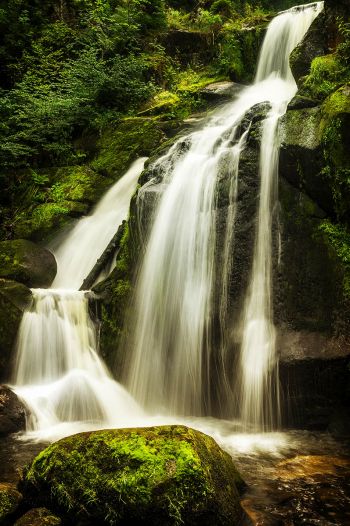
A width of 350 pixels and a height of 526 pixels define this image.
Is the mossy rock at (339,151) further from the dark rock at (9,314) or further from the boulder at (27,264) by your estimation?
the boulder at (27,264)

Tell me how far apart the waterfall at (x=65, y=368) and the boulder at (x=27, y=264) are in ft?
1.51

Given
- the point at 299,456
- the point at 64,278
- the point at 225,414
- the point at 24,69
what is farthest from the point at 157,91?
the point at 299,456

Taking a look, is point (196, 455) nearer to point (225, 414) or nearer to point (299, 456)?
point (299, 456)

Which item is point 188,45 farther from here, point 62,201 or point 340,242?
point 340,242

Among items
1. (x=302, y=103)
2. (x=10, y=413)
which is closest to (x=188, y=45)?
(x=302, y=103)

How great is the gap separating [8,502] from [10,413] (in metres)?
2.47

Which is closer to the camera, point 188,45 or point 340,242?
point 340,242

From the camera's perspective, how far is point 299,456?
14.4 feet

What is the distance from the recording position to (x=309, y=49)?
9.27m

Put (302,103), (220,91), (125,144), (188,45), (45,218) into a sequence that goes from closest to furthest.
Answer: (302,103) < (45,218) < (125,144) < (220,91) < (188,45)

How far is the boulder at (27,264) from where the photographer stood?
802 centimetres

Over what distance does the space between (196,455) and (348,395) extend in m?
2.94

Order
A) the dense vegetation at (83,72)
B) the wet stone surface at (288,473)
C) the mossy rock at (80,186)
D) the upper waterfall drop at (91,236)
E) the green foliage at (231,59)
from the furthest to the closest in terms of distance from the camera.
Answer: the green foliage at (231,59) → the dense vegetation at (83,72) → the mossy rock at (80,186) → the upper waterfall drop at (91,236) → the wet stone surface at (288,473)

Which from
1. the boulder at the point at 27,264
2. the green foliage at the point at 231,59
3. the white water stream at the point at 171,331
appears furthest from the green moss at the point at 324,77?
the green foliage at the point at 231,59
